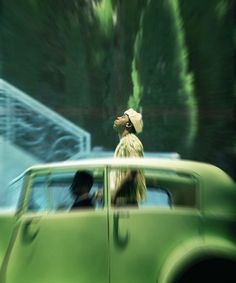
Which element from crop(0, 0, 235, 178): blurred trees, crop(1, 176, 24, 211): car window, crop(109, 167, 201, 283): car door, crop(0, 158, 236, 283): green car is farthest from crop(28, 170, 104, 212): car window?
crop(0, 0, 235, 178): blurred trees

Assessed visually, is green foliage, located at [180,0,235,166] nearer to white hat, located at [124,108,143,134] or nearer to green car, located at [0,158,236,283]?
green car, located at [0,158,236,283]

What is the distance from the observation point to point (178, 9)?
482 cm

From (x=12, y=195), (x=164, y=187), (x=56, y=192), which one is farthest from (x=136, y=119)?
(x=12, y=195)

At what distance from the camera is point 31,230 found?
4523 mm

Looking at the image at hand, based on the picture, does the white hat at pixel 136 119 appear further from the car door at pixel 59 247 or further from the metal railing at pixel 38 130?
the car door at pixel 59 247

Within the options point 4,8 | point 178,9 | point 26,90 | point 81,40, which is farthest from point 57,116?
point 178,9

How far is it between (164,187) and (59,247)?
90 centimetres

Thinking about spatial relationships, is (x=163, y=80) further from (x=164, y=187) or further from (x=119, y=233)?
(x=119, y=233)

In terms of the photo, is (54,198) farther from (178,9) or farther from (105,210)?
(178,9)

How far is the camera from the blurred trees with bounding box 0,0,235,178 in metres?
4.82

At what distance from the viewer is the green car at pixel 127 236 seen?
4.46 m

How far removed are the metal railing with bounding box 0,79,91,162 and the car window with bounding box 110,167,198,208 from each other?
1.42 feet

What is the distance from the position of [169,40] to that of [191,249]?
1637 mm

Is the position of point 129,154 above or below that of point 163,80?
below
